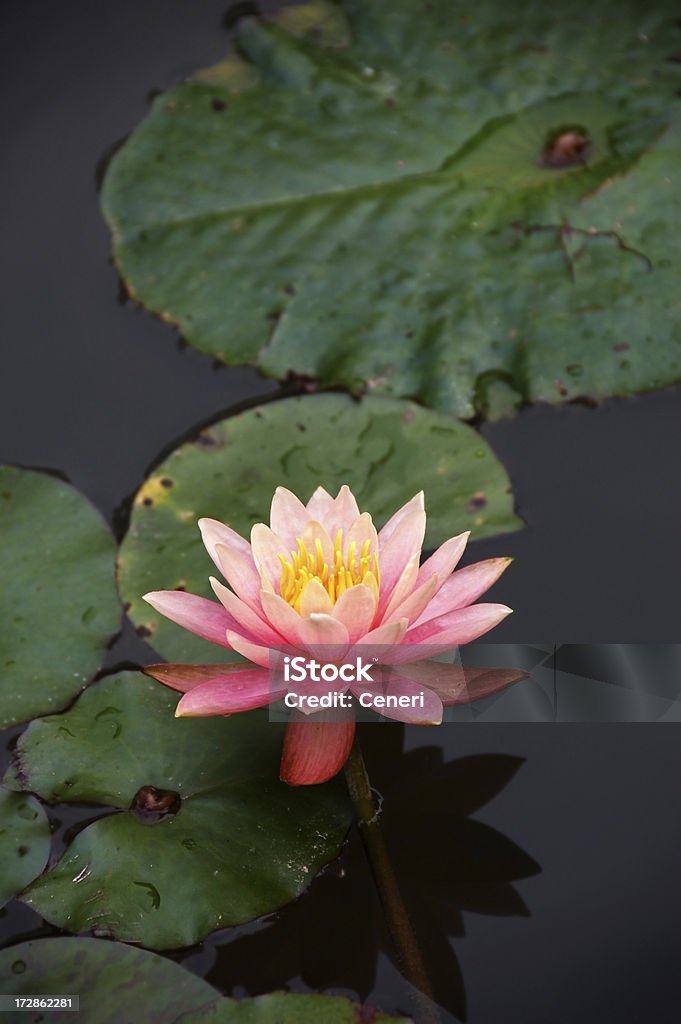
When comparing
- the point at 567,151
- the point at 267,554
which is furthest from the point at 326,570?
the point at 567,151

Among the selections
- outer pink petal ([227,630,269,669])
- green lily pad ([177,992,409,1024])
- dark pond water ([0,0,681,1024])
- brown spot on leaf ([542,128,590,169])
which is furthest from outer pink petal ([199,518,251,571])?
brown spot on leaf ([542,128,590,169])

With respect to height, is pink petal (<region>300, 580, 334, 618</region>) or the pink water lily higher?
pink petal (<region>300, 580, 334, 618</region>)

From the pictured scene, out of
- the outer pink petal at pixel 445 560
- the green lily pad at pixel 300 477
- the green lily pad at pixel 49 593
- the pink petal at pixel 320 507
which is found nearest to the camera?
the outer pink petal at pixel 445 560

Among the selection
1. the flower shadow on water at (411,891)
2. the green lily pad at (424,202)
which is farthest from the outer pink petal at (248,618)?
the green lily pad at (424,202)

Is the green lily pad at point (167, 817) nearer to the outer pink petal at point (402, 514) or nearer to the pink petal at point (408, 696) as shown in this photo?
the pink petal at point (408, 696)

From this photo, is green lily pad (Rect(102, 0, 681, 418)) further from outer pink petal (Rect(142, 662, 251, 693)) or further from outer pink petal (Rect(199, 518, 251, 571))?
outer pink petal (Rect(142, 662, 251, 693))

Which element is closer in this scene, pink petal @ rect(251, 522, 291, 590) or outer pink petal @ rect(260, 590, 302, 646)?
outer pink petal @ rect(260, 590, 302, 646)
